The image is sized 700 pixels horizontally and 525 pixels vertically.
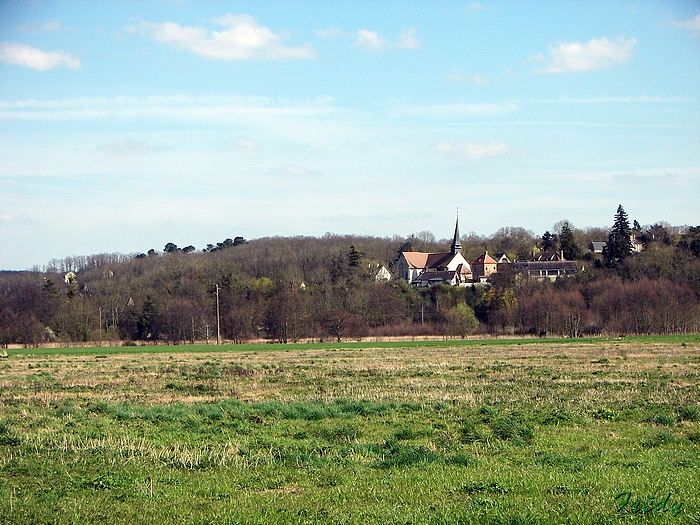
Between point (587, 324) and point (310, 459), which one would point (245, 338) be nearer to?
point (587, 324)

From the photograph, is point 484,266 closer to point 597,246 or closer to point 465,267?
point 465,267

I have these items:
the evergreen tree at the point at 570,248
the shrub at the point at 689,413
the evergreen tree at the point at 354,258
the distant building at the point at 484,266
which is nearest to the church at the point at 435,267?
the distant building at the point at 484,266

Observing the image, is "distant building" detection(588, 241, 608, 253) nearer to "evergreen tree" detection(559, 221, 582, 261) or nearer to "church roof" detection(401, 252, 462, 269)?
"evergreen tree" detection(559, 221, 582, 261)

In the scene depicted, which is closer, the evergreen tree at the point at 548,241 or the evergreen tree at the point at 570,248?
the evergreen tree at the point at 570,248

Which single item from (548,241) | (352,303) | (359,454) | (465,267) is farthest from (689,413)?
(548,241)

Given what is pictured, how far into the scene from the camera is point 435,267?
152 m

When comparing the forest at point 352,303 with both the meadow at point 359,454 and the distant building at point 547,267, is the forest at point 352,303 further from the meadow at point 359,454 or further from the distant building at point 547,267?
the meadow at point 359,454

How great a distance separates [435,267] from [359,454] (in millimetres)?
140821

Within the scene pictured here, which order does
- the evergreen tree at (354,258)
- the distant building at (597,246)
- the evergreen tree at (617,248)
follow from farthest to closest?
the distant building at (597,246)
the evergreen tree at (354,258)
the evergreen tree at (617,248)

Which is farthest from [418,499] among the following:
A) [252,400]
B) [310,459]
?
[252,400]

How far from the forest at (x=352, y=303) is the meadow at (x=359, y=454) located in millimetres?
66299
